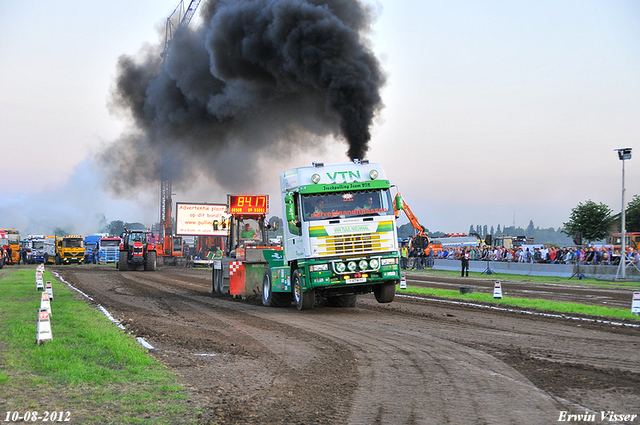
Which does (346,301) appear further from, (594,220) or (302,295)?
(594,220)

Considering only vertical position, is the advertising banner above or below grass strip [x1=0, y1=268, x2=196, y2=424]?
above

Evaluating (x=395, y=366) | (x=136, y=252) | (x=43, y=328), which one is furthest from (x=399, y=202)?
(x=136, y=252)

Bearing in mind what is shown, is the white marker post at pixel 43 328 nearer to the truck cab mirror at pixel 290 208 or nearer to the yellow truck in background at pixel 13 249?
the truck cab mirror at pixel 290 208

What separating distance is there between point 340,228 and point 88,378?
7.58 metres

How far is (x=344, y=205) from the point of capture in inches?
546

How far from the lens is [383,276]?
13758 mm

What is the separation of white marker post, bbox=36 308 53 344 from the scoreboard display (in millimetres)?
10446

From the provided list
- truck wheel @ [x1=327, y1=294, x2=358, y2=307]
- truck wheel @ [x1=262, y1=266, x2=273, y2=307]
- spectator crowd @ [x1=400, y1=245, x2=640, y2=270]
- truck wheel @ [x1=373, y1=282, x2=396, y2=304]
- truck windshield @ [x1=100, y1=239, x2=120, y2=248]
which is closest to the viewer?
truck wheel @ [x1=373, y1=282, x2=396, y2=304]

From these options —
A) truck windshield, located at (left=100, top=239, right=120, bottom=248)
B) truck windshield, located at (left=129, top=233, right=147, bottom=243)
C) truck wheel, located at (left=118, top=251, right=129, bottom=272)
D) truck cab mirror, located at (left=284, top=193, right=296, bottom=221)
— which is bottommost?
truck wheel, located at (left=118, top=251, right=129, bottom=272)

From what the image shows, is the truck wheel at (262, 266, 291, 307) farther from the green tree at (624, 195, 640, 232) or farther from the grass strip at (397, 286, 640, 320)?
the green tree at (624, 195, 640, 232)

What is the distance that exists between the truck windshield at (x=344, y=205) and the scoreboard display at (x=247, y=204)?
6.06m

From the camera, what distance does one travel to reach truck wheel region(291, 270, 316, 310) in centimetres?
1441

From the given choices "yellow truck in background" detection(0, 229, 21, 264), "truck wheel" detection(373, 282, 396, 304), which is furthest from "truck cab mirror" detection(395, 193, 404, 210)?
"yellow truck in background" detection(0, 229, 21, 264)

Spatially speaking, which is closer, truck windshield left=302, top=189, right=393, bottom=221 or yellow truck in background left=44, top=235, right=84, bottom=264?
truck windshield left=302, top=189, right=393, bottom=221
